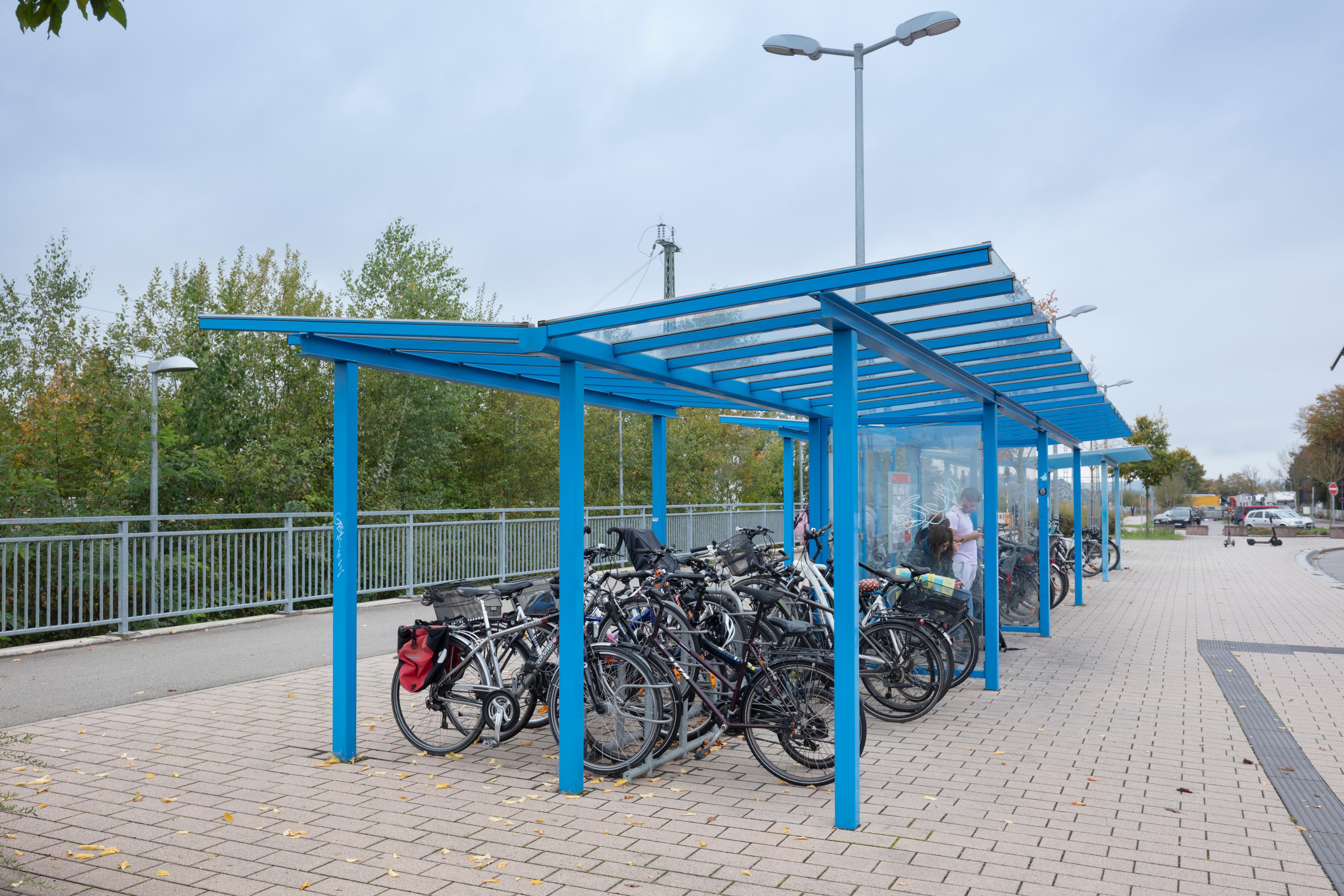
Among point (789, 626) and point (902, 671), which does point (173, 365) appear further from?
point (902, 671)

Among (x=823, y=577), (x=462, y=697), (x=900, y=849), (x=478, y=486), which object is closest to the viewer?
(x=900, y=849)

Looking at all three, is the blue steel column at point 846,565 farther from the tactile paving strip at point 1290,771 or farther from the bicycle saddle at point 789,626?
the tactile paving strip at point 1290,771

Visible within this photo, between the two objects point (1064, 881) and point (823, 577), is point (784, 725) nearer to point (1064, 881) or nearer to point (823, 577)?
point (1064, 881)

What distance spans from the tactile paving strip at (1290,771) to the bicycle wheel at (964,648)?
1.75 metres

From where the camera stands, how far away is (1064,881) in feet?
12.0

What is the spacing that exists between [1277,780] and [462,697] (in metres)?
4.41

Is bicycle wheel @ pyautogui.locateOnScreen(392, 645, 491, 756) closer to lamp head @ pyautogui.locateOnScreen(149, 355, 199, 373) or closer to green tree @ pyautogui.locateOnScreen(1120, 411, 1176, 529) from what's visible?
lamp head @ pyautogui.locateOnScreen(149, 355, 199, 373)

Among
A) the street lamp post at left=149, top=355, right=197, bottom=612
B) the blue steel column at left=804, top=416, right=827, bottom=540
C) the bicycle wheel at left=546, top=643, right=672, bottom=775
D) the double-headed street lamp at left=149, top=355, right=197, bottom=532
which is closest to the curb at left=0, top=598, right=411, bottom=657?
the street lamp post at left=149, top=355, right=197, bottom=612

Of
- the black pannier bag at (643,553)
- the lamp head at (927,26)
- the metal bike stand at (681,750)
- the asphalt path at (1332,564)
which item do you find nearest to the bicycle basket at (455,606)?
the black pannier bag at (643,553)

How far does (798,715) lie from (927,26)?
8219 mm

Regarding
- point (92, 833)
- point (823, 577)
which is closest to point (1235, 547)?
point (823, 577)

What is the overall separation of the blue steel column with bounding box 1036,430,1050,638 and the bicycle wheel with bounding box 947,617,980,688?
11.5ft

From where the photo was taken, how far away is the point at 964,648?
719 centimetres

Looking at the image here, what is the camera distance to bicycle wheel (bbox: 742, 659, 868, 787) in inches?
192
